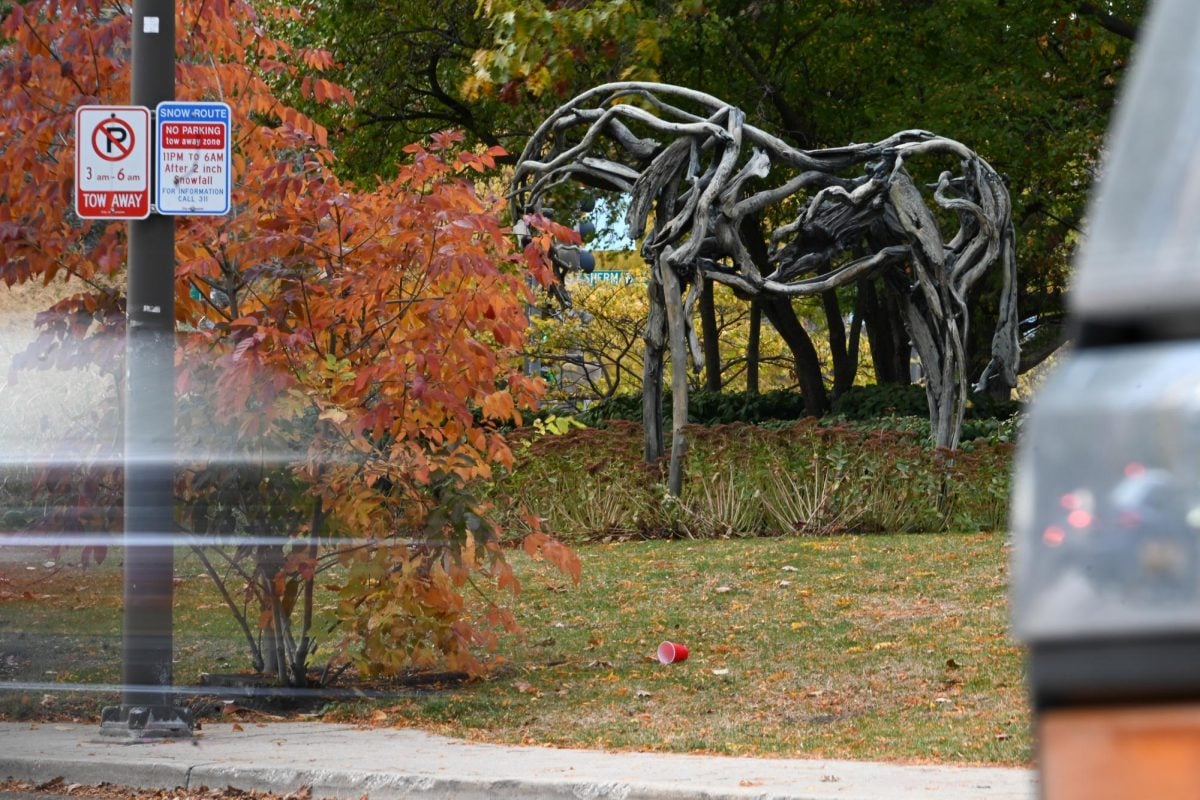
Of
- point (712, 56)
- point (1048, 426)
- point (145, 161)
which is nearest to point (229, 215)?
point (145, 161)

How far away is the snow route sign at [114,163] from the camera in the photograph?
8203 millimetres

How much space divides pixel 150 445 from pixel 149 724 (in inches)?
57.2

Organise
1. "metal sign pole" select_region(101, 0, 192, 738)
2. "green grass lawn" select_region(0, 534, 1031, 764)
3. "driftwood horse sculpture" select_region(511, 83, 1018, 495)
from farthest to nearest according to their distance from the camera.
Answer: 1. "driftwood horse sculpture" select_region(511, 83, 1018, 495)
2. "metal sign pole" select_region(101, 0, 192, 738)
3. "green grass lawn" select_region(0, 534, 1031, 764)

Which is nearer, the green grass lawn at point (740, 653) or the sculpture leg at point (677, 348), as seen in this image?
the green grass lawn at point (740, 653)

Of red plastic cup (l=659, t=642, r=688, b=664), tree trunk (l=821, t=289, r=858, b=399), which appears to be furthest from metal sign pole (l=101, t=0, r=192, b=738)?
tree trunk (l=821, t=289, r=858, b=399)

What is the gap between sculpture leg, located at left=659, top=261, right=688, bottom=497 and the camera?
1709 cm

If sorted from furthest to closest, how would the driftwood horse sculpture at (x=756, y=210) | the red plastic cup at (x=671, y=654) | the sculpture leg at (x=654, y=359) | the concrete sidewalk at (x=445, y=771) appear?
the sculpture leg at (x=654, y=359) → the driftwood horse sculpture at (x=756, y=210) → the red plastic cup at (x=671, y=654) → the concrete sidewalk at (x=445, y=771)

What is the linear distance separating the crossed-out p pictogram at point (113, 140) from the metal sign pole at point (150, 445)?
0.79ft

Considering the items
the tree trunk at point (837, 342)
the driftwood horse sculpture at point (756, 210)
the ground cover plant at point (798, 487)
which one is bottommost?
the ground cover plant at point (798, 487)

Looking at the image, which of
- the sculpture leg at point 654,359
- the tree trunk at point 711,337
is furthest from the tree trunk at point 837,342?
the sculpture leg at point 654,359

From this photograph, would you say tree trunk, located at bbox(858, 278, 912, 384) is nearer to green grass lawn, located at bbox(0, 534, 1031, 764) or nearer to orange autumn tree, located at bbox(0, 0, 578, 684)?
green grass lawn, located at bbox(0, 534, 1031, 764)

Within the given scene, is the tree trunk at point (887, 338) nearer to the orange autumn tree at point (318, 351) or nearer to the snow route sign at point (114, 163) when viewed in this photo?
the orange autumn tree at point (318, 351)

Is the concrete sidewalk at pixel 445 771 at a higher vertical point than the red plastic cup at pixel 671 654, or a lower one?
higher

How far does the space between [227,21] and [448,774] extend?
5164 millimetres
